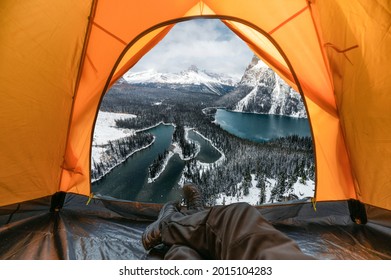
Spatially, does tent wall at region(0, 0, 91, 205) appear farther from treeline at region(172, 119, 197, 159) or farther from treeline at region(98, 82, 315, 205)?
treeline at region(172, 119, 197, 159)

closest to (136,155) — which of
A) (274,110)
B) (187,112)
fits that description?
(274,110)

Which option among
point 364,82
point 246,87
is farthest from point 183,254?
point 246,87

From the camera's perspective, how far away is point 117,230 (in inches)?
86.8

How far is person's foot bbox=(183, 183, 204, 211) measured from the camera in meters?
2.38

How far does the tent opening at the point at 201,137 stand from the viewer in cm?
408

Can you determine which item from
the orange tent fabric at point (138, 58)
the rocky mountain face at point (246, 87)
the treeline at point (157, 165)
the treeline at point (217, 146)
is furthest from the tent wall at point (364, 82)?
the treeline at point (157, 165)

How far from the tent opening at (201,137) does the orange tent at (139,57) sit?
0.28 meters

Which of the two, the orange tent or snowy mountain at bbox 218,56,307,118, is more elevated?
snowy mountain at bbox 218,56,307,118

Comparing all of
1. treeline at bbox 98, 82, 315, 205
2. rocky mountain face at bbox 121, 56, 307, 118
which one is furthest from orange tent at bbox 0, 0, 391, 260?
rocky mountain face at bbox 121, 56, 307, 118

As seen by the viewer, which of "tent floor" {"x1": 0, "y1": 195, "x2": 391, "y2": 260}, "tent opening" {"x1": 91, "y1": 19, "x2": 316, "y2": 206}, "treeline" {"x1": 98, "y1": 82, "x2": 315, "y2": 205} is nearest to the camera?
"tent floor" {"x1": 0, "y1": 195, "x2": 391, "y2": 260}

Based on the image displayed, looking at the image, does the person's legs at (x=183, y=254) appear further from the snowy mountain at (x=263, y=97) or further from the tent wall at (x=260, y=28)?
the snowy mountain at (x=263, y=97)

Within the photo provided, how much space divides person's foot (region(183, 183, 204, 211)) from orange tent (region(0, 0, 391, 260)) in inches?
37.4

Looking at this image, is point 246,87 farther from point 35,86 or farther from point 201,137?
point 35,86
